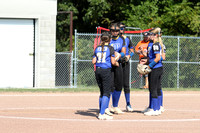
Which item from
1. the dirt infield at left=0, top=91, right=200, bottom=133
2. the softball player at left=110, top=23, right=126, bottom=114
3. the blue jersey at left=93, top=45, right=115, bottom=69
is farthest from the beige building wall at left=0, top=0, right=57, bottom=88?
the blue jersey at left=93, top=45, right=115, bottom=69

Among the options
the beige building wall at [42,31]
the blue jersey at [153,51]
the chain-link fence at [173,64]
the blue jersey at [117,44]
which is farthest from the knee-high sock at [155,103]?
the chain-link fence at [173,64]

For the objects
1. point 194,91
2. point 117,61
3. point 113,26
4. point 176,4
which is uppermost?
point 176,4

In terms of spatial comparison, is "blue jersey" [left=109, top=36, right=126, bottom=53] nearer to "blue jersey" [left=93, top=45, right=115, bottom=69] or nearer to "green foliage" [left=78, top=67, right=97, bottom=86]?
"blue jersey" [left=93, top=45, right=115, bottom=69]

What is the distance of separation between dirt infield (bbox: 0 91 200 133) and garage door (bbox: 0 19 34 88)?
4.06 m

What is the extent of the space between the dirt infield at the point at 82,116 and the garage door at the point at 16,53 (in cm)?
406

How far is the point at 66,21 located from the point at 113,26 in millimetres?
16890

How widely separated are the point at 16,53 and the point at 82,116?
33.9 feet

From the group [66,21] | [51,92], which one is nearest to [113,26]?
[51,92]

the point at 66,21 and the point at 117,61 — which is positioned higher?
the point at 66,21

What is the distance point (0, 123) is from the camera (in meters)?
11.0

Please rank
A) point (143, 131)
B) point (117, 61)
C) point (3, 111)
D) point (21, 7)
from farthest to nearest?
1. point (21, 7)
2. point (3, 111)
3. point (117, 61)
4. point (143, 131)

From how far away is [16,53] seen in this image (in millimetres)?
21922

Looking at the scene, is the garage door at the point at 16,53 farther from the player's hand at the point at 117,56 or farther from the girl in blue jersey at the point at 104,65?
the girl in blue jersey at the point at 104,65

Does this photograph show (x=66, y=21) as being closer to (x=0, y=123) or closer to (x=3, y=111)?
(x=3, y=111)
